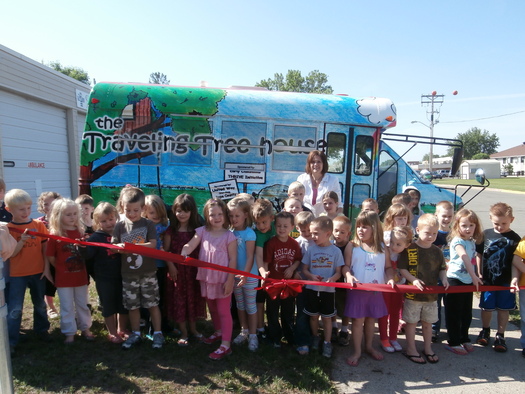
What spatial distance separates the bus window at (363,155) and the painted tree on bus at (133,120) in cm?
252

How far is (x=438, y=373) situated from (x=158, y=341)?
266 cm

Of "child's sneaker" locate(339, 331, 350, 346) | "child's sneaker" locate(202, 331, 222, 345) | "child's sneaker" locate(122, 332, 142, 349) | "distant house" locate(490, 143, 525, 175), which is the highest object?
"distant house" locate(490, 143, 525, 175)

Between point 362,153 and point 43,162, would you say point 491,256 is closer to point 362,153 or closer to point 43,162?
point 362,153

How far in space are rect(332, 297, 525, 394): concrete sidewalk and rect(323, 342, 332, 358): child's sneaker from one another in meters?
0.08

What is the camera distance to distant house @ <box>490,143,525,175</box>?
8089cm

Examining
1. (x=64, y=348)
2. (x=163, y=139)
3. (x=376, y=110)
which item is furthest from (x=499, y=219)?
(x=163, y=139)

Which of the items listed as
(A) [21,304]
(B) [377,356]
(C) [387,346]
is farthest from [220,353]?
(A) [21,304]

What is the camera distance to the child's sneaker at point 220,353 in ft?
11.3

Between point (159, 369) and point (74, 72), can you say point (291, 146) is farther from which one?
point (74, 72)

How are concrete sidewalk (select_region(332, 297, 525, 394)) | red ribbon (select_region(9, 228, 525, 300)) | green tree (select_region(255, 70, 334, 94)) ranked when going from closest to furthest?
concrete sidewalk (select_region(332, 297, 525, 394)) → red ribbon (select_region(9, 228, 525, 300)) → green tree (select_region(255, 70, 334, 94))

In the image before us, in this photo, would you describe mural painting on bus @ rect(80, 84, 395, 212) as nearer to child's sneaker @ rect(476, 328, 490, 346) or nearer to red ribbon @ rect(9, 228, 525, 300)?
red ribbon @ rect(9, 228, 525, 300)

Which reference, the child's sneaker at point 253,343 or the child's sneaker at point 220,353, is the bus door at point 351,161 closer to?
the child's sneaker at point 253,343

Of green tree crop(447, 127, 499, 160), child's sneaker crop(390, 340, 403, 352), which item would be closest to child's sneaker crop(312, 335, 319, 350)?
child's sneaker crop(390, 340, 403, 352)

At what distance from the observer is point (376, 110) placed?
629 centimetres
